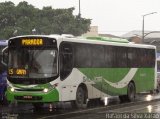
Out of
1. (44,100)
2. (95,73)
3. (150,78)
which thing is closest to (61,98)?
(44,100)

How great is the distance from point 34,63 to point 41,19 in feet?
142

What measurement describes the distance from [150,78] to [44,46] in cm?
1056

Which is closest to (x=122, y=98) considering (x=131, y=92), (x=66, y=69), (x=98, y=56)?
(x=131, y=92)

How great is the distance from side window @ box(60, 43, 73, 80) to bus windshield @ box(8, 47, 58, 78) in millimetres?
432

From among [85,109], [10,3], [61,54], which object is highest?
[10,3]

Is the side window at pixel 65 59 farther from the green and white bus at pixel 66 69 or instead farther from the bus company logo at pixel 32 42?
the bus company logo at pixel 32 42

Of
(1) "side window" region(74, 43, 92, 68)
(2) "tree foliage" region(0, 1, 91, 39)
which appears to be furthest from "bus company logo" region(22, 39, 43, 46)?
(2) "tree foliage" region(0, 1, 91, 39)

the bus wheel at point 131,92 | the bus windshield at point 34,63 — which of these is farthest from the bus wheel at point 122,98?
the bus windshield at point 34,63

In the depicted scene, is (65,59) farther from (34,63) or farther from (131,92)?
(131,92)

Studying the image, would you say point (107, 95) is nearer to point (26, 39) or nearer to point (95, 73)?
point (95, 73)

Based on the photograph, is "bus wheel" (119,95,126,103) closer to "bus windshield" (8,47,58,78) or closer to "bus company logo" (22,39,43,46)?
"bus windshield" (8,47,58,78)

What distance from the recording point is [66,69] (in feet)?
65.9

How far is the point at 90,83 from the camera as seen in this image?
2238cm

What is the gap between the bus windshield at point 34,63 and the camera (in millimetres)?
19234
